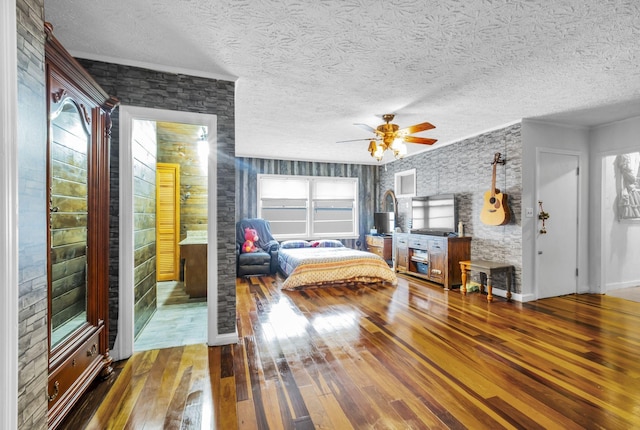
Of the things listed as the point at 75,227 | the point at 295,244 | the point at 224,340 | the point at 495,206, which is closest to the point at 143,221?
the point at 75,227

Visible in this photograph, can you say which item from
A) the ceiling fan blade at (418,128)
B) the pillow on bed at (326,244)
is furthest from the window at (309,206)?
the ceiling fan blade at (418,128)

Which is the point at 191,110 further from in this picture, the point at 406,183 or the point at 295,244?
the point at 406,183

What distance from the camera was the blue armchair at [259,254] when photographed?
579cm

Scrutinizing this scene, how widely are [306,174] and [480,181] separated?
3.81m

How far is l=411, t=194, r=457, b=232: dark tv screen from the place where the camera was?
532 cm

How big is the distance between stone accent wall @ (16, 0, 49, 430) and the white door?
523 centimetres

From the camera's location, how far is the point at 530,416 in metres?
1.79

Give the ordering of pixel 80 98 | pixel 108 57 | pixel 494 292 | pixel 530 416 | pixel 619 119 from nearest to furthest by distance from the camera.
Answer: pixel 530 416 → pixel 80 98 → pixel 108 57 → pixel 619 119 → pixel 494 292

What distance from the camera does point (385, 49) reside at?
235cm

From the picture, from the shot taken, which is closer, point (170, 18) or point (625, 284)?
point (170, 18)

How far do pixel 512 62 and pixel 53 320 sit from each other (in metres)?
3.77

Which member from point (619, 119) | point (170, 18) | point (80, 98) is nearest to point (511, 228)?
point (619, 119)

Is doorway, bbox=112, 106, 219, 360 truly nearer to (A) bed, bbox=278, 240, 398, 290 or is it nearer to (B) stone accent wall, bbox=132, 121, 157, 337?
(B) stone accent wall, bbox=132, 121, 157, 337

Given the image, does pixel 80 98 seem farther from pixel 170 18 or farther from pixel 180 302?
pixel 180 302
